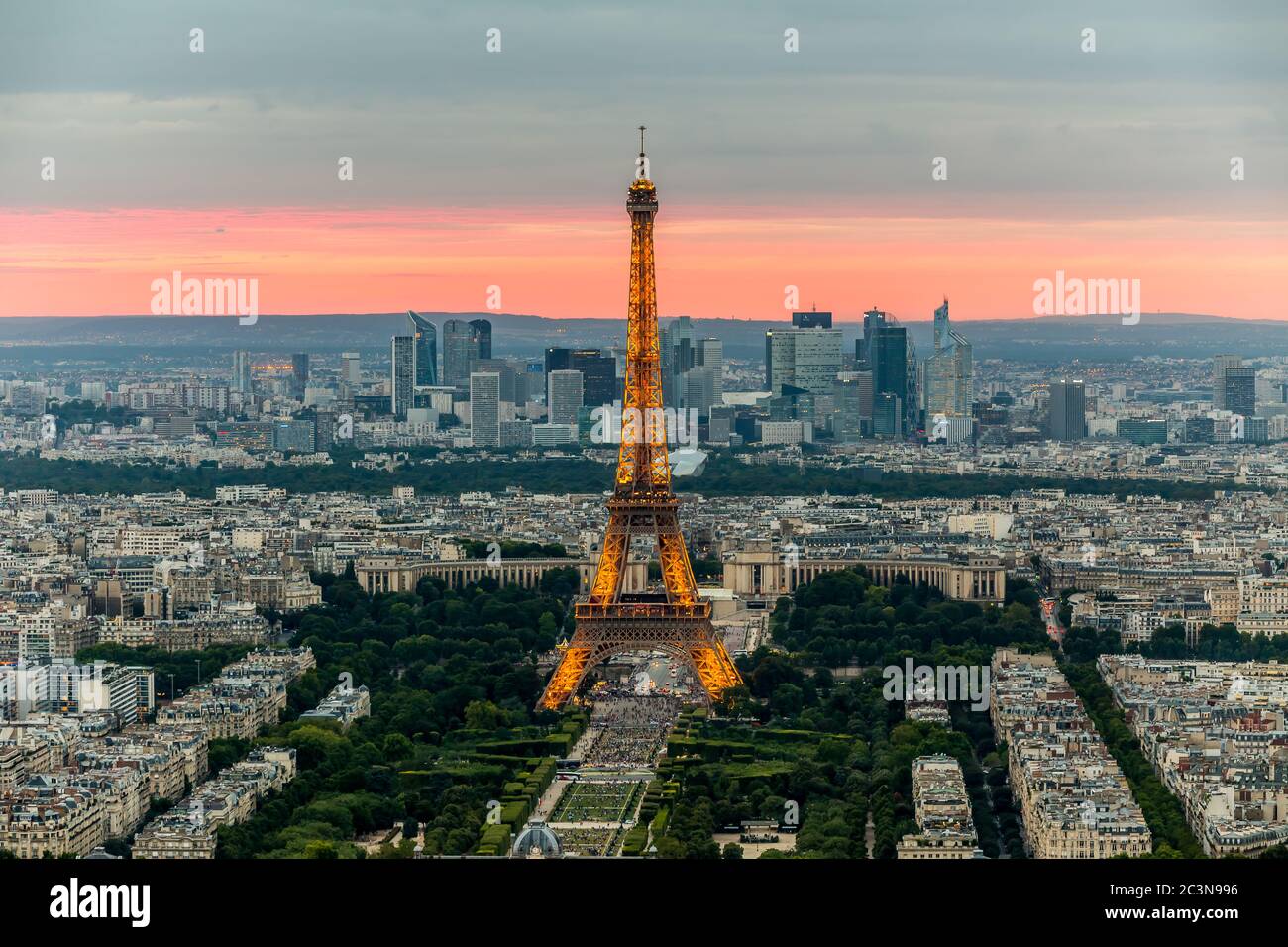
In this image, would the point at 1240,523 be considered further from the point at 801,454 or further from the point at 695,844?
the point at 695,844

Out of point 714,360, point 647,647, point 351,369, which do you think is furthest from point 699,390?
point 647,647

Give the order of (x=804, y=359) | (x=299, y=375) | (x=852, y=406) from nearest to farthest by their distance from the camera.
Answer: (x=852, y=406) → (x=299, y=375) → (x=804, y=359)

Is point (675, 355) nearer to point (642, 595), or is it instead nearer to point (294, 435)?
point (294, 435)

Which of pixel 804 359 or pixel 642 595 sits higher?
pixel 804 359

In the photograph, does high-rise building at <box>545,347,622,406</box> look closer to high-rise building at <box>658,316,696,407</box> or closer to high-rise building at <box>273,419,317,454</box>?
high-rise building at <box>658,316,696,407</box>

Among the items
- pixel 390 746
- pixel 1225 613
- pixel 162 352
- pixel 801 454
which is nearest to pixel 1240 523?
pixel 1225 613

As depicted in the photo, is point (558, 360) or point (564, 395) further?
point (558, 360)

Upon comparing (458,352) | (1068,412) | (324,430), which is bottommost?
(324,430)
